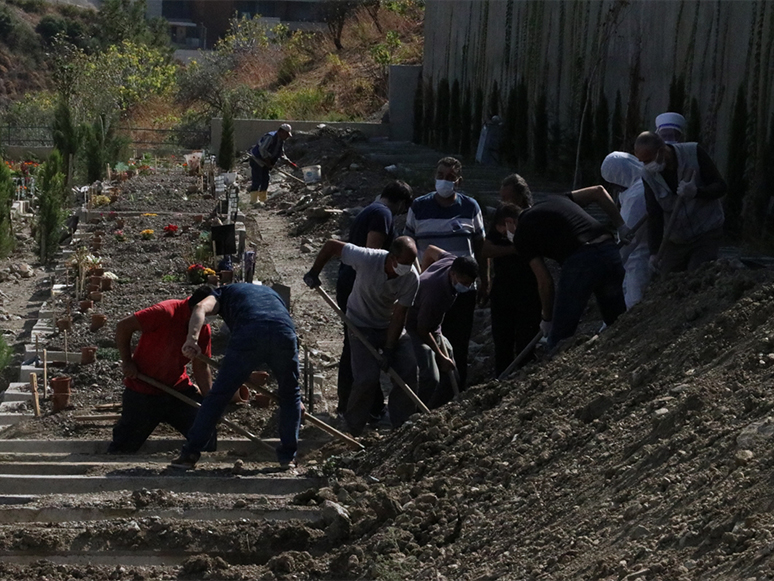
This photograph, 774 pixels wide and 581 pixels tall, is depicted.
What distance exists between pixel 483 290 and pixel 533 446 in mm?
2591

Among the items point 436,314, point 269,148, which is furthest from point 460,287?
point 269,148

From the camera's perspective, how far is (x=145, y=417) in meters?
7.12

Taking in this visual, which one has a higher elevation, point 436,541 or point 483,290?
point 483,290

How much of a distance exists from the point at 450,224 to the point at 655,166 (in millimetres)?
1571

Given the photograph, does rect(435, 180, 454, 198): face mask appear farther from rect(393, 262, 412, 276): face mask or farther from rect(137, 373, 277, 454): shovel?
rect(137, 373, 277, 454): shovel

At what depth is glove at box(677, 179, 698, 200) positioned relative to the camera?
665 centimetres

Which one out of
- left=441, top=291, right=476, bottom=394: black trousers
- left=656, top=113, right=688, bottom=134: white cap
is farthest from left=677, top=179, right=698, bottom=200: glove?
left=441, top=291, right=476, bottom=394: black trousers

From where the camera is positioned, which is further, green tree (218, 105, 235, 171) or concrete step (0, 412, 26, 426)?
green tree (218, 105, 235, 171)

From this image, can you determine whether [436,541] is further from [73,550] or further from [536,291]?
[536,291]

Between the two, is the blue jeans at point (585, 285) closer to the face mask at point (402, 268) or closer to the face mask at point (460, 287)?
the face mask at point (460, 287)

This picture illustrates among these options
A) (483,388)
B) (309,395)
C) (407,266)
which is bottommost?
(309,395)

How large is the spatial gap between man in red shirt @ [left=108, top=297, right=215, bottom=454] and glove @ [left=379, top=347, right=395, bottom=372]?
1007 mm

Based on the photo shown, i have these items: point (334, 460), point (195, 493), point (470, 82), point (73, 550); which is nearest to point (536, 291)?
point (334, 460)

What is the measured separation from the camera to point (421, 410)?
722 centimetres
